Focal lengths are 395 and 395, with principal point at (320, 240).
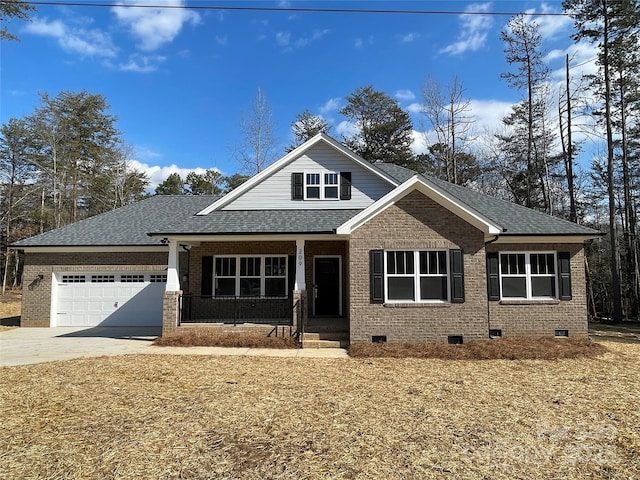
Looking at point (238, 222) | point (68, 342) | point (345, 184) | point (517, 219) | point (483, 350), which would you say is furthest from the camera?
point (345, 184)

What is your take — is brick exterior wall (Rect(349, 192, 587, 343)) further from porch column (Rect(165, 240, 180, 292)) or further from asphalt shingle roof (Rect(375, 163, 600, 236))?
porch column (Rect(165, 240, 180, 292))

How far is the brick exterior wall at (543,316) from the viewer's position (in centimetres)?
1148

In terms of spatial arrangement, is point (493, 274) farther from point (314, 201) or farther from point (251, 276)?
point (251, 276)

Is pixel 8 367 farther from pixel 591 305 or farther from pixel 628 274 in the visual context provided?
→ pixel 628 274

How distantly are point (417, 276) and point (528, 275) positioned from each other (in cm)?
375

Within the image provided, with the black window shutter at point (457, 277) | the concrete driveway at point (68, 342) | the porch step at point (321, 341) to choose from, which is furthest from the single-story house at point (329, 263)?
the concrete driveway at point (68, 342)

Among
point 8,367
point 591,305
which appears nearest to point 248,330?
point 8,367

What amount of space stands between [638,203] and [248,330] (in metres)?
26.7

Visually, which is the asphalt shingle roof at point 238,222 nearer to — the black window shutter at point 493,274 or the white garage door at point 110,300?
the black window shutter at point 493,274

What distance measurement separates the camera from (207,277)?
44.4ft

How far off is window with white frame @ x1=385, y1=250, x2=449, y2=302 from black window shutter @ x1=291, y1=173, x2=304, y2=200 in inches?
179

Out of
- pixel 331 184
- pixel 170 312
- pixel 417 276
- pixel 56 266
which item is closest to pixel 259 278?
pixel 170 312

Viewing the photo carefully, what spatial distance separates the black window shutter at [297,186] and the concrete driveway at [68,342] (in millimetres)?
6483

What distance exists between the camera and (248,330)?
37.1 feet
